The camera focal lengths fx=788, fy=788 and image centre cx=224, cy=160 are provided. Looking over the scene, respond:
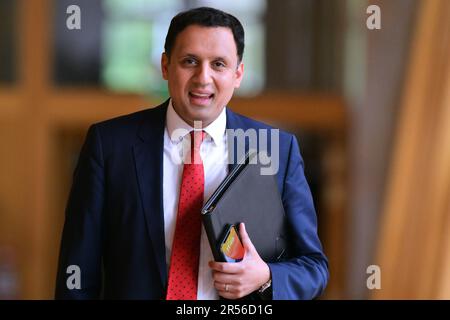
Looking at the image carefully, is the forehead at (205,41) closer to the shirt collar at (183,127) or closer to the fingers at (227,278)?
the shirt collar at (183,127)

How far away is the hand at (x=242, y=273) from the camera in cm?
52

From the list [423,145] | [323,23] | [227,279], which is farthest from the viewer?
[323,23]

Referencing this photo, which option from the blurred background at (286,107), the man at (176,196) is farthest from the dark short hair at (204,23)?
the blurred background at (286,107)

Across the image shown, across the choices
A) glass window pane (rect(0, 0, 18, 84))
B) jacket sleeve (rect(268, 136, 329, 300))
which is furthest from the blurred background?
jacket sleeve (rect(268, 136, 329, 300))

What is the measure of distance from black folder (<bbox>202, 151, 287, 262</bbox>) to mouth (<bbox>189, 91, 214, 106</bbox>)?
1.8 inches

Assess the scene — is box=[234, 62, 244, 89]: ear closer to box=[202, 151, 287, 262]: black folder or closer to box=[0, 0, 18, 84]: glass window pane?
box=[202, 151, 287, 262]: black folder

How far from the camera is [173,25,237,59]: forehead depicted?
509 mm

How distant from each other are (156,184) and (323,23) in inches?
169

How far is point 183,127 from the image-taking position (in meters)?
0.54

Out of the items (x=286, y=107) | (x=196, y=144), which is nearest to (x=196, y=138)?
(x=196, y=144)

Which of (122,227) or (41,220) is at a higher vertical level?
(122,227)

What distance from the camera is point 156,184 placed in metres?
0.53
